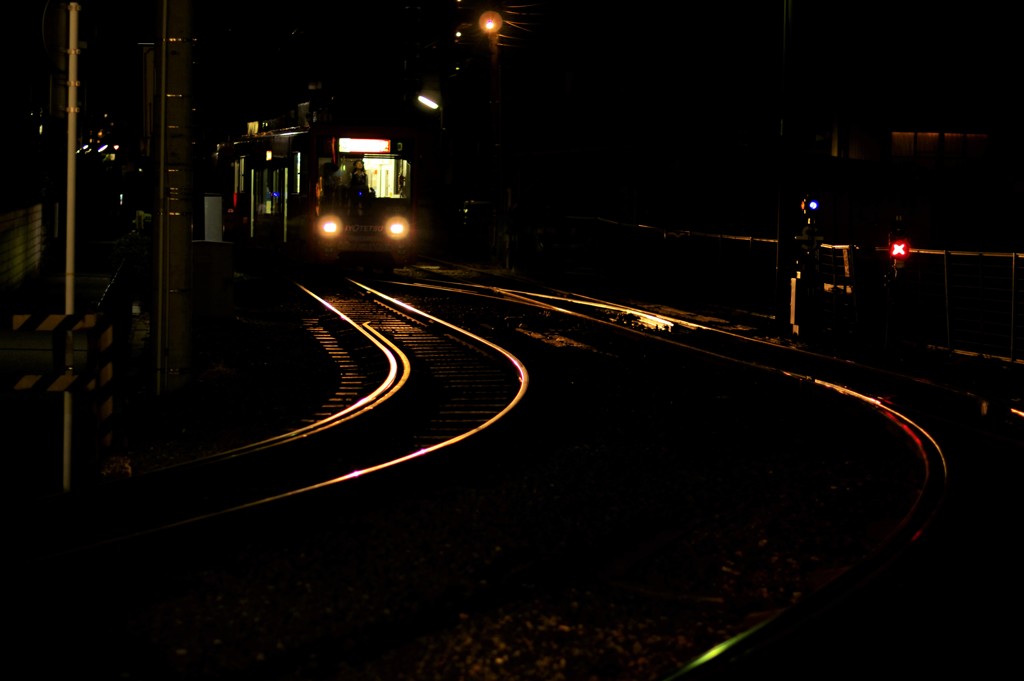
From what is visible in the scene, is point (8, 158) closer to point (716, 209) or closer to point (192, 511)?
point (192, 511)

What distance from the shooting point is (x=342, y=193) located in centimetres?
2572

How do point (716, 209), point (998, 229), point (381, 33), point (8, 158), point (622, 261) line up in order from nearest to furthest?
point (8, 158), point (622, 261), point (998, 229), point (716, 209), point (381, 33)

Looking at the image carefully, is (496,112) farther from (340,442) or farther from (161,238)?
(340,442)

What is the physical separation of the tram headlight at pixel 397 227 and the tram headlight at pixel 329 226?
1.17 meters

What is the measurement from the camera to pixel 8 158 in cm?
2292

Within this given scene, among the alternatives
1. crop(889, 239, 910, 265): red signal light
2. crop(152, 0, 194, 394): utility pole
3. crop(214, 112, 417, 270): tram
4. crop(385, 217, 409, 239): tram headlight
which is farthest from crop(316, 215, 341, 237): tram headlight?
crop(152, 0, 194, 394): utility pole

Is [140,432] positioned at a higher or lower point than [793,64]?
lower

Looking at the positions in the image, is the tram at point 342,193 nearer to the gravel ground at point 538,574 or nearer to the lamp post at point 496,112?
the lamp post at point 496,112

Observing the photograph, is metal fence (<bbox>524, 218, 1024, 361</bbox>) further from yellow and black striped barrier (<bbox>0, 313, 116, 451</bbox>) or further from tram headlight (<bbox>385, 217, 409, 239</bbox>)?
yellow and black striped barrier (<bbox>0, 313, 116, 451</bbox>)

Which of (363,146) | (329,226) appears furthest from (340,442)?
(329,226)

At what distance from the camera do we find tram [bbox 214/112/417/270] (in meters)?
24.8

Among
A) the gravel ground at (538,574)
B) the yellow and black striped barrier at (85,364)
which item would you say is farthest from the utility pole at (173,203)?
the yellow and black striped barrier at (85,364)

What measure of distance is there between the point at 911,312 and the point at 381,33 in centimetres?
4158

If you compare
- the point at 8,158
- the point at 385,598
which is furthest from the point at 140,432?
the point at 8,158
